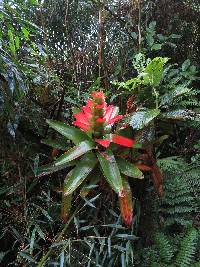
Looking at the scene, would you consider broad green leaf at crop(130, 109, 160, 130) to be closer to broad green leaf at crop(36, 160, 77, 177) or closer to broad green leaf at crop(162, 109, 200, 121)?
broad green leaf at crop(162, 109, 200, 121)

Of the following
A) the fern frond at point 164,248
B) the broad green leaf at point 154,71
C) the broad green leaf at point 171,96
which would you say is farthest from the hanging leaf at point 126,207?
the broad green leaf at point 154,71

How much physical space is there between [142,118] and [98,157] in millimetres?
406

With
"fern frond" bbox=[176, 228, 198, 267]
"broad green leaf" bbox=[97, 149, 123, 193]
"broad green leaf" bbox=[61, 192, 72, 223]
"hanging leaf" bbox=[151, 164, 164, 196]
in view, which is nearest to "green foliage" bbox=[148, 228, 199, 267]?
"fern frond" bbox=[176, 228, 198, 267]

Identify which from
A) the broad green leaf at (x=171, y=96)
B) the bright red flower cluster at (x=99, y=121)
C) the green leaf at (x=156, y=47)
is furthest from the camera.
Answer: the green leaf at (x=156, y=47)

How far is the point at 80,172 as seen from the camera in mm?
2018

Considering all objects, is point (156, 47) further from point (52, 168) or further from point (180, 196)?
point (52, 168)

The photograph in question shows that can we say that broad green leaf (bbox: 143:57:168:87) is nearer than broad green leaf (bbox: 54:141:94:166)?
→ No

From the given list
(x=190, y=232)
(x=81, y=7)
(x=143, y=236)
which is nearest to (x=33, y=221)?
(x=143, y=236)

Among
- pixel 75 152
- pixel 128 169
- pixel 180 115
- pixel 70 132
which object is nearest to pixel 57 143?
pixel 70 132

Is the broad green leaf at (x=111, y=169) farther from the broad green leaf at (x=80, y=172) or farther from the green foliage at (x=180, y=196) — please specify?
the green foliage at (x=180, y=196)

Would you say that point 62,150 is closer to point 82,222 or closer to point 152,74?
point 82,222

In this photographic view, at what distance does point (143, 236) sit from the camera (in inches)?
84.9

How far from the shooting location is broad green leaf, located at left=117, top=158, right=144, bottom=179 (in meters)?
2.00

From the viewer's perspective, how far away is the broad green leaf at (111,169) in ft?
6.26
